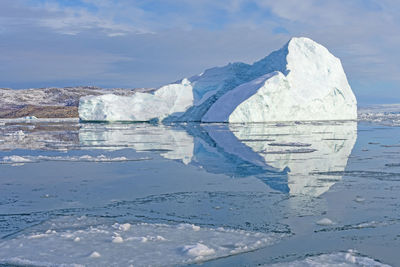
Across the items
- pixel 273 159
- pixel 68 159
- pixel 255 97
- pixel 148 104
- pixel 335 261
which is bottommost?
pixel 335 261

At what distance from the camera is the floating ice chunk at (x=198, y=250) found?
4382 millimetres

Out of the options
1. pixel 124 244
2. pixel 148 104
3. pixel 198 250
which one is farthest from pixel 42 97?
pixel 198 250

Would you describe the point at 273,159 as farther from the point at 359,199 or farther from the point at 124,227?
the point at 124,227

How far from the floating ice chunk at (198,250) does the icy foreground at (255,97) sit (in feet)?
73.3

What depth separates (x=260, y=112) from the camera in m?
28.3

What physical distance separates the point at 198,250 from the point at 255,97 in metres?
22.6

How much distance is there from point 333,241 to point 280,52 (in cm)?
2837

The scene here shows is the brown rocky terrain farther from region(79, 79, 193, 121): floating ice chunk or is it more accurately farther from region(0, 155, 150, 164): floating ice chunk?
region(0, 155, 150, 164): floating ice chunk

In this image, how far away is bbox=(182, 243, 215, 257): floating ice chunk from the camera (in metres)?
4.38

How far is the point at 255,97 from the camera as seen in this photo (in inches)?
1045

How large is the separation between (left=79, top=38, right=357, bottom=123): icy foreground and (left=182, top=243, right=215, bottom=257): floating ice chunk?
22.3 meters

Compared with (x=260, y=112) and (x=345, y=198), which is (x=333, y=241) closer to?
(x=345, y=198)

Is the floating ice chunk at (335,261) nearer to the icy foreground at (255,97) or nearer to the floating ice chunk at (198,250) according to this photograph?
the floating ice chunk at (198,250)

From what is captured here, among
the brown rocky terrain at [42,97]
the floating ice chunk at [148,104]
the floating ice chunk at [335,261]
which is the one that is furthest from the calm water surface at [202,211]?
the brown rocky terrain at [42,97]
